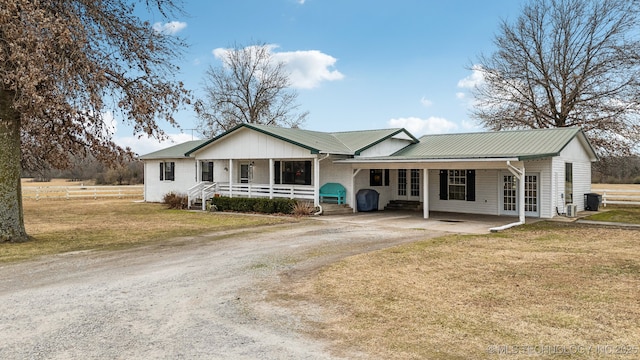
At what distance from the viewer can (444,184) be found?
20.6 metres

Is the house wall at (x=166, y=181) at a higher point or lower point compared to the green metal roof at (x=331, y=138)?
lower

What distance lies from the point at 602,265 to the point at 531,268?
1.56 metres

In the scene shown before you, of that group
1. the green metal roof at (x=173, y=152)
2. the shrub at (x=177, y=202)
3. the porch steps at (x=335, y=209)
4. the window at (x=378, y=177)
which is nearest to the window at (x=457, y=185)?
the window at (x=378, y=177)

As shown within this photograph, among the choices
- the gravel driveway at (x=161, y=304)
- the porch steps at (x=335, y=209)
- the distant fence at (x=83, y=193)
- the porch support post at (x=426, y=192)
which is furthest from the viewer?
the distant fence at (x=83, y=193)

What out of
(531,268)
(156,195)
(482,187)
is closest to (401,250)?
(531,268)

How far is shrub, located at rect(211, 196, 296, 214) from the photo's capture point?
19688 millimetres

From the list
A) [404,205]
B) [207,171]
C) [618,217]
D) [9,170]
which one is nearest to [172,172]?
[207,171]

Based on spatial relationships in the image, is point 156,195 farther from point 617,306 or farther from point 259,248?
point 617,306

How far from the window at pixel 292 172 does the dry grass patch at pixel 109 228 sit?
4.01m

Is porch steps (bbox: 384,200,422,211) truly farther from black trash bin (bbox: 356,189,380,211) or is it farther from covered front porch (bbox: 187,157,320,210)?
covered front porch (bbox: 187,157,320,210)

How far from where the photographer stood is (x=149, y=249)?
11.1 m

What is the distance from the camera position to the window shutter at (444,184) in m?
20.5

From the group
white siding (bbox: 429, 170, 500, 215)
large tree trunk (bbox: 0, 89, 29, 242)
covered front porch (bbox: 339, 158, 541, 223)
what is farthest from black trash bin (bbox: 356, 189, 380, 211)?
large tree trunk (bbox: 0, 89, 29, 242)

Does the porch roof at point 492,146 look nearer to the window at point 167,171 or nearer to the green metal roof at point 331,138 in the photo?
the green metal roof at point 331,138
